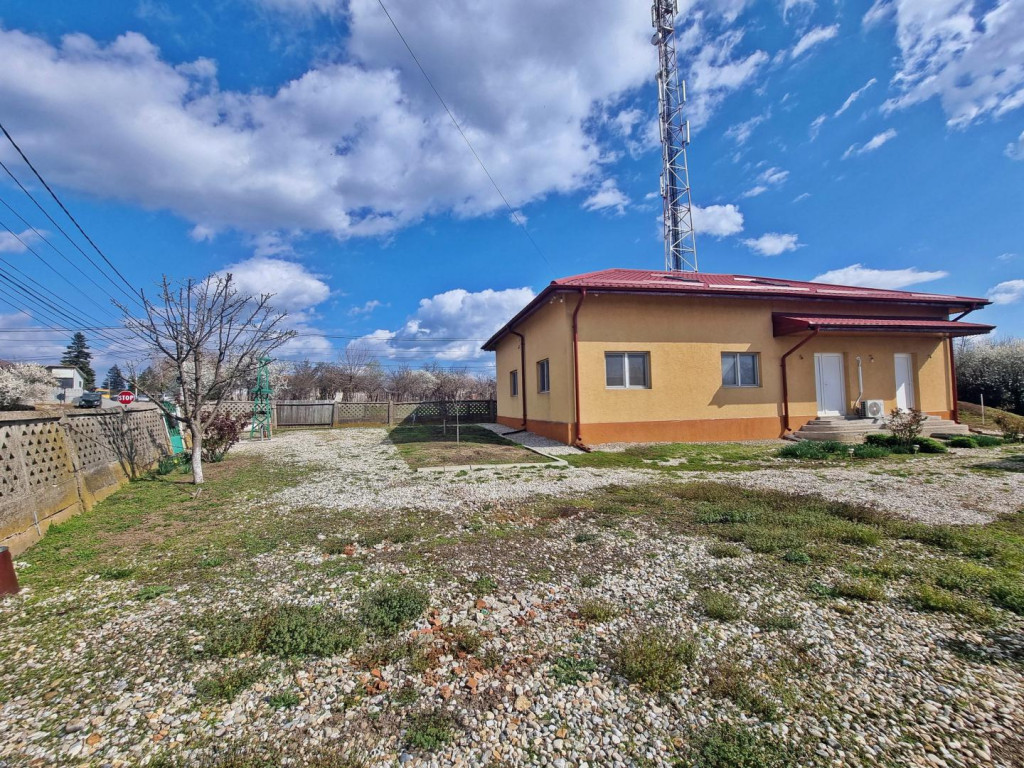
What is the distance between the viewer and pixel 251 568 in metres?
3.88

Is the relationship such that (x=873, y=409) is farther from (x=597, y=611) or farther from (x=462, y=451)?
(x=597, y=611)

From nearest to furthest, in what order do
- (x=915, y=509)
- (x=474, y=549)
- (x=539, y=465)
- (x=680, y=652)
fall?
(x=680, y=652), (x=474, y=549), (x=915, y=509), (x=539, y=465)

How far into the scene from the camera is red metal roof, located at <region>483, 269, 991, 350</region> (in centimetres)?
1112

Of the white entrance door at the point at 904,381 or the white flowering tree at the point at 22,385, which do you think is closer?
the white entrance door at the point at 904,381

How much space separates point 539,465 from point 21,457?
734cm

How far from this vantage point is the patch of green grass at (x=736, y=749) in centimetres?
175

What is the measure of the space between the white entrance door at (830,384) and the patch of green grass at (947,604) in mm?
11281

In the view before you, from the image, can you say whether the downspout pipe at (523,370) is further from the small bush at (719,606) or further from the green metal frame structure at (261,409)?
the small bush at (719,606)

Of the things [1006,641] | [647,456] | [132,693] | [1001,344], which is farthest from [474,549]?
[1001,344]

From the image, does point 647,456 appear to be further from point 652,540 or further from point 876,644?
point 876,644

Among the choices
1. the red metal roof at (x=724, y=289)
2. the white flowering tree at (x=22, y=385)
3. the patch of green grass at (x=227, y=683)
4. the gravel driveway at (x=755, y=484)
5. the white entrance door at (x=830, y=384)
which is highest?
the red metal roof at (x=724, y=289)

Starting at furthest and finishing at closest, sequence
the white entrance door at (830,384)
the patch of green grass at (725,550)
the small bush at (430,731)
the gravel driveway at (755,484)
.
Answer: the white entrance door at (830,384), the gravel driveway at (755,484), the patch of green grass at (725,550), the small bush at (430,731)

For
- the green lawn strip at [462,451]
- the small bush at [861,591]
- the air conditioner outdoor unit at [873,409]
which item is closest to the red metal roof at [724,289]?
the air conditioner outdoor unit at [873,409]

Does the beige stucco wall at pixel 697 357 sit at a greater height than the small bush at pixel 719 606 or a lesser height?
greater
